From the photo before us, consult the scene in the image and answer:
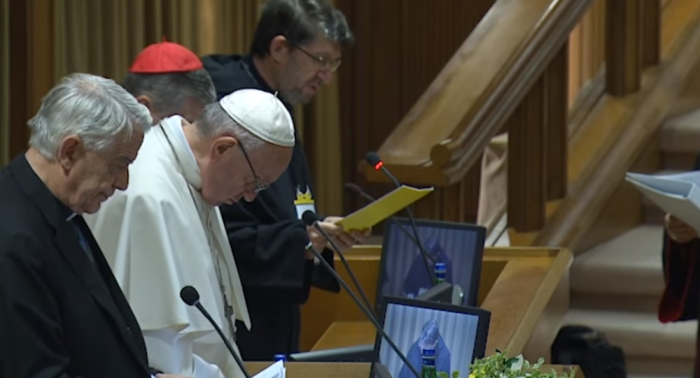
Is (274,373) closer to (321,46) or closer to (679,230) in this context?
(321,46)

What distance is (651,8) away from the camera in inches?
235

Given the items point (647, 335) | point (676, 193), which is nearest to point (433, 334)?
point (676, 193)

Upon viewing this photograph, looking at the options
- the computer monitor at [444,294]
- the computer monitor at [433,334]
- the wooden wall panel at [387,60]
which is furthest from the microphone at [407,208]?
the wooden wall panel at [387,60]

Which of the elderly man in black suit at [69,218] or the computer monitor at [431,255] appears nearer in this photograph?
the elderly man in black suit at [69,218]

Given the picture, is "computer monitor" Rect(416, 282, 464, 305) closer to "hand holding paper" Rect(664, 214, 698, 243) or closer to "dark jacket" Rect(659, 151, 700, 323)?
"hand holding paper" Rect(664, 214, 698, 243)

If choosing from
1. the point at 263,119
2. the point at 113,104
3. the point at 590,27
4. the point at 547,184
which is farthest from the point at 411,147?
the point at 590,27

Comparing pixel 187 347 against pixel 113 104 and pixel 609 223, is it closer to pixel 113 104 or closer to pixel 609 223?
pixel 113 104

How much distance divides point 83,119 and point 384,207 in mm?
1265

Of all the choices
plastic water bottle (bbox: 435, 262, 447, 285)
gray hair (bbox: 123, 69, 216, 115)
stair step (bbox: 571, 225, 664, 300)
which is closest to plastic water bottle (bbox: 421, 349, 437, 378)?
plastic water bottle (bbox: 435, 262, 447, 285)

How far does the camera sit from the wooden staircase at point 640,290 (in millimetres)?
5117

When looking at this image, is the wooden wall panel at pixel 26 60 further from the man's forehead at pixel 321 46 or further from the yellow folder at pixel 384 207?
the yellow folder at pixel 384 207

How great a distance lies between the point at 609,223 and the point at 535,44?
103cm

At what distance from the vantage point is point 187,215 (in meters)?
3.40

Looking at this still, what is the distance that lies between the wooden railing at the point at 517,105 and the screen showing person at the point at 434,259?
1.51 feet
